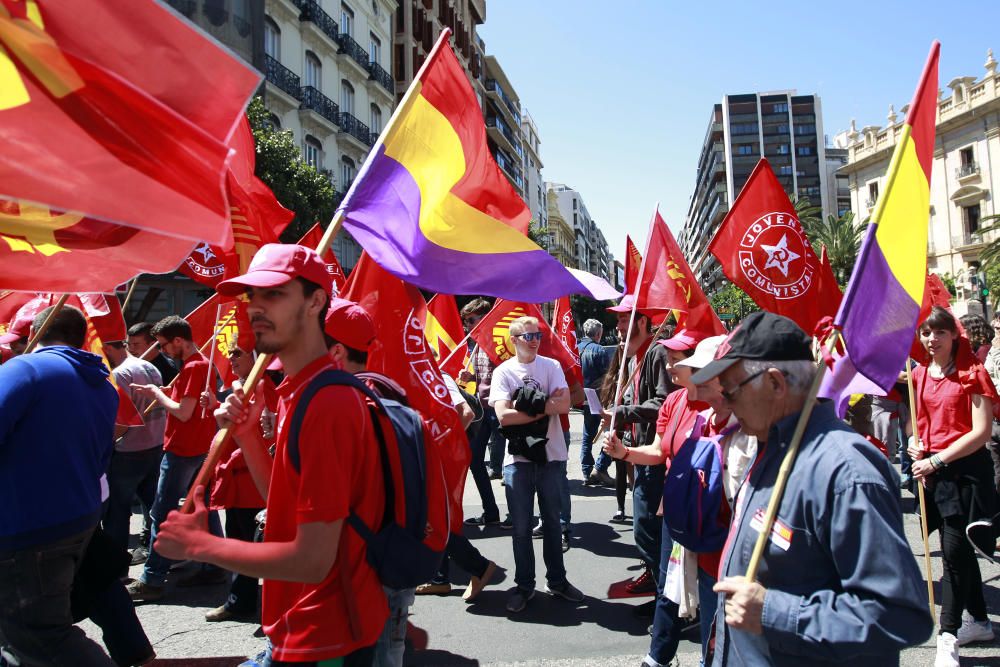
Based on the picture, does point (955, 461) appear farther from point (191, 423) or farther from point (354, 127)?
point (354, 127)

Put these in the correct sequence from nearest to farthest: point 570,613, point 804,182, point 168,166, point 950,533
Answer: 1. point 168,166
2. point 950,533
3. point 570,613
4. point 804,182

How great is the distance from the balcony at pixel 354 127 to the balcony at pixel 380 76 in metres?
2.47

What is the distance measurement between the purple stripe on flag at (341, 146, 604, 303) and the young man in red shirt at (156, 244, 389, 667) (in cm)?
82

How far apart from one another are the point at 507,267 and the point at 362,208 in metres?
0.75

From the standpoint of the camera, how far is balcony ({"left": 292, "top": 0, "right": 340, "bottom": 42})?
2639cm

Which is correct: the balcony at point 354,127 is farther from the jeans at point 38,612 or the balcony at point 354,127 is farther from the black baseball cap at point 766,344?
the black baseball cap at point 766,344

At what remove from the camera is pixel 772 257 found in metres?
4.71

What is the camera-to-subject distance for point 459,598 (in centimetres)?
493

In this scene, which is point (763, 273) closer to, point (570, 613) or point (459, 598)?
point (570, 613)

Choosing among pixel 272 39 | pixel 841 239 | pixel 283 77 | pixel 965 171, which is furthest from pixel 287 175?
pixel 965 171

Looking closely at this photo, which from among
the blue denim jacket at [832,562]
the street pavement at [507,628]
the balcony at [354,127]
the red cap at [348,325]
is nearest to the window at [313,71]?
the balcony at [354,127]

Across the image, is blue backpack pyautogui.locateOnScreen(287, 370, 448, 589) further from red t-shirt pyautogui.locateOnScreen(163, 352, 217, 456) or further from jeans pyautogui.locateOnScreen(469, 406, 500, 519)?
jeans pyautogui.locateOnScreen(469, 406, 500, 519)

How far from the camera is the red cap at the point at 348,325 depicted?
269 centimetres

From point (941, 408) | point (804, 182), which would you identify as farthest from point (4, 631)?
point (804, 182)
